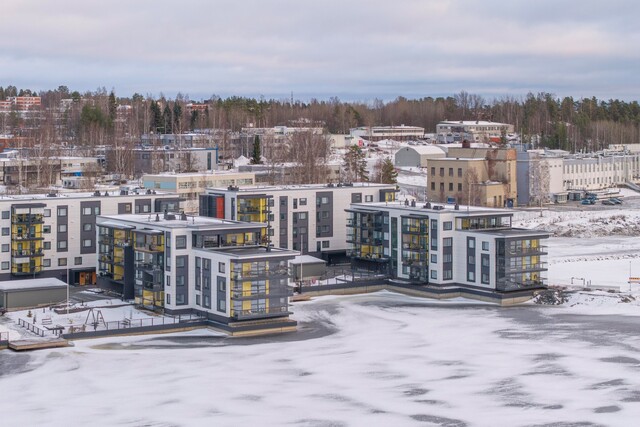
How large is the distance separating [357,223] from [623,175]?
158 ft

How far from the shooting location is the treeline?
341ft

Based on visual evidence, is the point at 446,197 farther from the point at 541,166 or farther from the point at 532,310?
the point at 532,310

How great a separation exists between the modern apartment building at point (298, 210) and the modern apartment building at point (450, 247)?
162 inches

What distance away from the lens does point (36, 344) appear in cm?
3231

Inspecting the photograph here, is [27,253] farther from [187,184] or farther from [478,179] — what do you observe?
[478,179]

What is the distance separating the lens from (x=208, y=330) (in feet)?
116

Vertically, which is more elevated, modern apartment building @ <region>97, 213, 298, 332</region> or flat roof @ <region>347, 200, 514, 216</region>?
flat roof @ <region>347, 200, 514, 216</region>

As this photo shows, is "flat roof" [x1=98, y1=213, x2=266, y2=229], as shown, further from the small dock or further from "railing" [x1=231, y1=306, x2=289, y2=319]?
the small dock

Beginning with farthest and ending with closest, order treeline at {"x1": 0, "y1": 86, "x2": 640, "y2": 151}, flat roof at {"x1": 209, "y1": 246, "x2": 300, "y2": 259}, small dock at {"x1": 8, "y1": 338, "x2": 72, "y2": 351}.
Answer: treeline at {"x1": 0, "y1": 86, "x2": 640, "y2": 151} → flat roof at {"x1": 209, "y1": 246, "x2": 300, "y2": 259} → small dock at {"x1": 8, "y1": 338, "x2": 72, "y2": 351}

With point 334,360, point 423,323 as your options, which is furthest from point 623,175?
point 334,360

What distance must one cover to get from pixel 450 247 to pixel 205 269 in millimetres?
10677

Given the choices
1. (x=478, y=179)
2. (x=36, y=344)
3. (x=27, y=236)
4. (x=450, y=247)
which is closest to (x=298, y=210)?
(x=450, y=247)

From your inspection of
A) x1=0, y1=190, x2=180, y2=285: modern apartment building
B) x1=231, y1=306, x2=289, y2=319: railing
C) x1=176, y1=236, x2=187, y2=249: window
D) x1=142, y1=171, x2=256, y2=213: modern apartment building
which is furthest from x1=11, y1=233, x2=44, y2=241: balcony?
x1=142, y1=171, x2=256, y2=213: modern apartment building

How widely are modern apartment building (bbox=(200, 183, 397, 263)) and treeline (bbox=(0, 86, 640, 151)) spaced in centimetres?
4535
